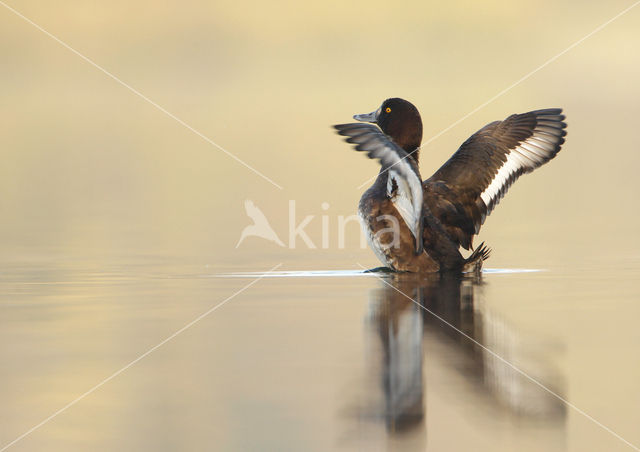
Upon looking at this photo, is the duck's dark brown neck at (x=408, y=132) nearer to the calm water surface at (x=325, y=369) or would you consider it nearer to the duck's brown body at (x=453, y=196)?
the duck's brown body at (x=453, y=196)

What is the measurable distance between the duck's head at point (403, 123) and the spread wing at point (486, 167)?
1.65 ft

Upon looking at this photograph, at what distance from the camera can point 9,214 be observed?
14844mm

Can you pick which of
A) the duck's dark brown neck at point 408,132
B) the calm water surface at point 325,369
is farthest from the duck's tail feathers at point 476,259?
the duck's dark brown neck at point 408,132

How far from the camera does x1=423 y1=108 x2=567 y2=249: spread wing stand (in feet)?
22.6

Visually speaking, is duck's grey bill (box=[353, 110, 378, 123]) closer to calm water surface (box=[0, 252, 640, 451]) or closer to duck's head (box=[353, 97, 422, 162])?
duck's head (box=[353, 97, 422, 162])

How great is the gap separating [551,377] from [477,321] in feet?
4.20

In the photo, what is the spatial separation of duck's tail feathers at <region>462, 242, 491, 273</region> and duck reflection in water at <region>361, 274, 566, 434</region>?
1355mm

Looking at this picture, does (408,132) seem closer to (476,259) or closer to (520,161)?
(520,161)

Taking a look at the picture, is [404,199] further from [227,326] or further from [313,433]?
[313,433]

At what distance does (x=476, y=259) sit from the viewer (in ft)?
21.9

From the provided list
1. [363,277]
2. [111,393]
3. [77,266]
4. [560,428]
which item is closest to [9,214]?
[77,266]

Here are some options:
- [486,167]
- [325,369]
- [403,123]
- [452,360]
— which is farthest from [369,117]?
[325,369]

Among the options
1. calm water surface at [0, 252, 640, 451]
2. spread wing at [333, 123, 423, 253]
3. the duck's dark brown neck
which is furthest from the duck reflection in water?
the duck's dark brown neck

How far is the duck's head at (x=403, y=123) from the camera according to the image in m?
7.55
